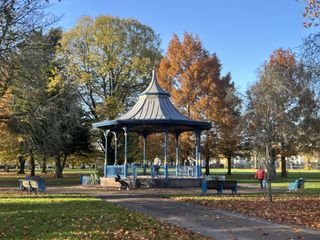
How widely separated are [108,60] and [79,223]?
35352 mm

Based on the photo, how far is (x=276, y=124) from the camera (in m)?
45.5

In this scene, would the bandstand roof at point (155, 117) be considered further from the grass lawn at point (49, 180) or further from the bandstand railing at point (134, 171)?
the grass lawn at point (49, 180)

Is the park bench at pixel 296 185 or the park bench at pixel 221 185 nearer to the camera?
the park bench at pixel 221 185

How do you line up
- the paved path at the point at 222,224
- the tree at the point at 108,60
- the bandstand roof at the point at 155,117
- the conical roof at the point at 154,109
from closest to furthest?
the paved path at the point at 222,224, the bandstand roof at the point at 155,117, the conical roof at the point at 154,109, the tree at the point at 108,60

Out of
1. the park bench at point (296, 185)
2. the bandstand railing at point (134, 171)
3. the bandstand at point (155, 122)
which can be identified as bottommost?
the park bench at point (296, 185)

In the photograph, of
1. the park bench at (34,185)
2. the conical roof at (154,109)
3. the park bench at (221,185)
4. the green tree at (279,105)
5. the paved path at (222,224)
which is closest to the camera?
the paved path at (222,224)

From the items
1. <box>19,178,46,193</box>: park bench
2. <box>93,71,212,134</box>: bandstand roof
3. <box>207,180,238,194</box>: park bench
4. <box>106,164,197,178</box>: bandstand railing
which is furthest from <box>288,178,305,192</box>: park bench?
<box>19,178,46,193</box>: park bench

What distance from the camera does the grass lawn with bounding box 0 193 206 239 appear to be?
428 inches

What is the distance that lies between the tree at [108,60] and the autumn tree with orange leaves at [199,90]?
2395 millimetres

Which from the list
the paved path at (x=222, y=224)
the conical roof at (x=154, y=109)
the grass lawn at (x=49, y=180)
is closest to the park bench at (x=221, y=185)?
the paved path at (x=222, y=224)

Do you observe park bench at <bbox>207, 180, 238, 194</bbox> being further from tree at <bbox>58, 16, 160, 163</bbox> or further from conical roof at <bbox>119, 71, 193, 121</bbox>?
tree at <bbox>58, 16, 160, 163</bbox>

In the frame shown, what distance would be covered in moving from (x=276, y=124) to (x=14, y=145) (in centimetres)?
2545

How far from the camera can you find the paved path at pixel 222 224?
35.5 feet

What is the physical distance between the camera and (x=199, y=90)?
48250mm
